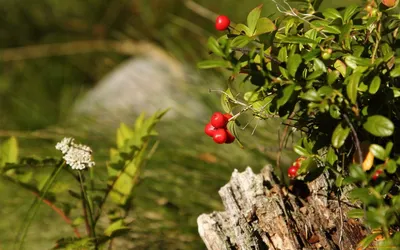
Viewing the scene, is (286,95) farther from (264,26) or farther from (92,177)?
(92,177)

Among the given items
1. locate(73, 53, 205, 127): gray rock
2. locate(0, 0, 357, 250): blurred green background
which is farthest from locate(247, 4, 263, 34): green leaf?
locate(73, 53, 205, 127): gray rock

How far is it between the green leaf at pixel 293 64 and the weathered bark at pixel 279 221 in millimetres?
298

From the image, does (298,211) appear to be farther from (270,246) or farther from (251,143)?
(251,143)

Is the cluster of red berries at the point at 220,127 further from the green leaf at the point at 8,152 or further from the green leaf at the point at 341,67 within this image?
the green leaf at the point at 8,152

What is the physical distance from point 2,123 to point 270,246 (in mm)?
2422

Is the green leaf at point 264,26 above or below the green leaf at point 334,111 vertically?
above

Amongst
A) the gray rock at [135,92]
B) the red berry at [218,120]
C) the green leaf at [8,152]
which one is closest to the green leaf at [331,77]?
the red berry at [218,120]

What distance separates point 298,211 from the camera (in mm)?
1196

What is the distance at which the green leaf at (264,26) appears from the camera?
1.02 metres

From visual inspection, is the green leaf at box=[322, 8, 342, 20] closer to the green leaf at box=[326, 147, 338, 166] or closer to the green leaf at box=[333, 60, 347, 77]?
the green leaf at box=[333, 60, 347, 77]

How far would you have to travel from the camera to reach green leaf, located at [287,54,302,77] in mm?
958

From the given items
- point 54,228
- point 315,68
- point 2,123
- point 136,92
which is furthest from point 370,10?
point 2,123

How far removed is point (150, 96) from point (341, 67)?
2227mm

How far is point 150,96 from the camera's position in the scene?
3.22 meters
